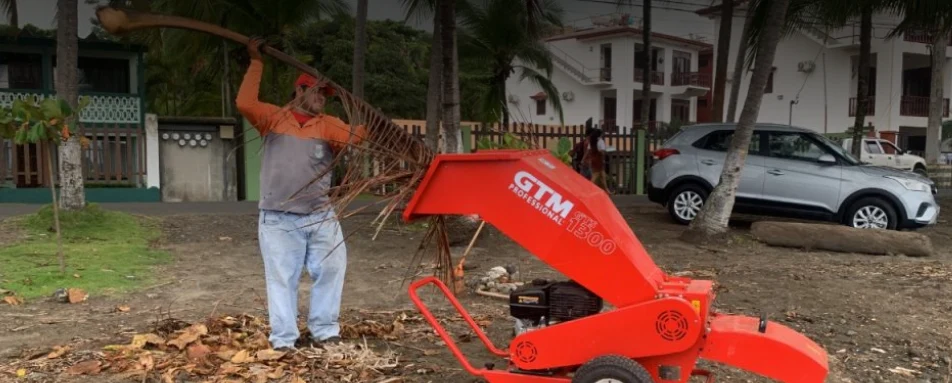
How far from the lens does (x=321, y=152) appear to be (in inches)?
170

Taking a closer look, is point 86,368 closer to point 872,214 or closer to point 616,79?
point 872,214

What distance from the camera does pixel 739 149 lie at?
9734 millimetres

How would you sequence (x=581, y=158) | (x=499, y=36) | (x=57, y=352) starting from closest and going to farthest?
1. (x=57, y=352)
2. (x=581, y=158)
3. (x=499, y=36)

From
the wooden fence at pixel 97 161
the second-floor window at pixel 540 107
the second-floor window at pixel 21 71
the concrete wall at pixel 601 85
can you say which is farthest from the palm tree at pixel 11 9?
the second-floor window at pixel 540 107

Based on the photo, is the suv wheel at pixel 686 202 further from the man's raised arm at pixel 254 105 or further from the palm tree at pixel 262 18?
the palm tree at pixel 262 18

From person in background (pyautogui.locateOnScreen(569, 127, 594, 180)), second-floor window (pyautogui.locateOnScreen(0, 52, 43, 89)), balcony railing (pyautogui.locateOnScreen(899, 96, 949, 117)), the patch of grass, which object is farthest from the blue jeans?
balcony railing (pyautogui.locateOnScreen(899, 96, 949, 117))

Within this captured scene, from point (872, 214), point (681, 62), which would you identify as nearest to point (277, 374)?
point (872, 214)

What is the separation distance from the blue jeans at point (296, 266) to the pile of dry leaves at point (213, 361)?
0.49 feet

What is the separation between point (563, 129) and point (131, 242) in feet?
31.7

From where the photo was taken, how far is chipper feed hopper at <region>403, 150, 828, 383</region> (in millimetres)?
3131

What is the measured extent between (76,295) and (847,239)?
29.2 feet

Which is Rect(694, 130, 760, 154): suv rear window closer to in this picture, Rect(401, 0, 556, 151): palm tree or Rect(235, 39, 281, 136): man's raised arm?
Rect(401, 0, 556, 151): palm tree

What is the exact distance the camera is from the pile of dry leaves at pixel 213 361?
13.3ft

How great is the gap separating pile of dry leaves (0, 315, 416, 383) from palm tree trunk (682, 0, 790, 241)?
646 cm
